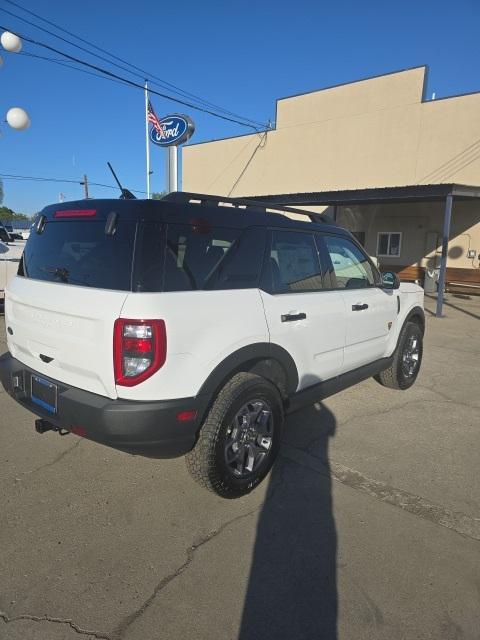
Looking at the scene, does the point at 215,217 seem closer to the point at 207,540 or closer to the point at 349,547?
the point at 207,540

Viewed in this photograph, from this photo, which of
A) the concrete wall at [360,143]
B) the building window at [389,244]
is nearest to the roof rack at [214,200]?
the concrete wall at [360,143]

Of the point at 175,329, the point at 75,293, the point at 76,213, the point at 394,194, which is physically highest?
the point at 394,194

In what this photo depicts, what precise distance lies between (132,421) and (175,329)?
546mm

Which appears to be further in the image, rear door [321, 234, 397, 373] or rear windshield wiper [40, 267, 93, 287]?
rear door [321, 234, 397, 373]

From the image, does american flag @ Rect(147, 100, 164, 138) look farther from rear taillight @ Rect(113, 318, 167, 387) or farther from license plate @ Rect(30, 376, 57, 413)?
rear taillight @ Rect(113, 318, 167, 387)

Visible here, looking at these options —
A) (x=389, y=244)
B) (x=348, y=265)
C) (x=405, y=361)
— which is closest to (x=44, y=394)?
(x=348, y=265)

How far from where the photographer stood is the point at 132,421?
238 cm

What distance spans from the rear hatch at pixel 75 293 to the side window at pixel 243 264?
577 millimetres

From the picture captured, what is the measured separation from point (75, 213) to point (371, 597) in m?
2.77

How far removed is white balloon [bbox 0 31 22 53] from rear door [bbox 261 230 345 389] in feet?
34.8

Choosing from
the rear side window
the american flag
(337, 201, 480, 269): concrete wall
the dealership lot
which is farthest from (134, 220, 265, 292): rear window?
(337, 201, 480, 269): concrete wall

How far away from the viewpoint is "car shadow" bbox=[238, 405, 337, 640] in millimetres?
2002

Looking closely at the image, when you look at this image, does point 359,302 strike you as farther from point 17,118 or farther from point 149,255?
point 17,118

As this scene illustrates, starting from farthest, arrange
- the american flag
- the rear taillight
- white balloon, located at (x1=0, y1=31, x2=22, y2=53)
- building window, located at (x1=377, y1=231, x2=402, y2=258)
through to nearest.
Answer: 1. building window, located at (x1=377, y1=231, x2=402, y2=258)
2. the american flag
3. white balloon, located at (x1=0, y1=31, x2=22, y2=53)
4. the rear taillight
